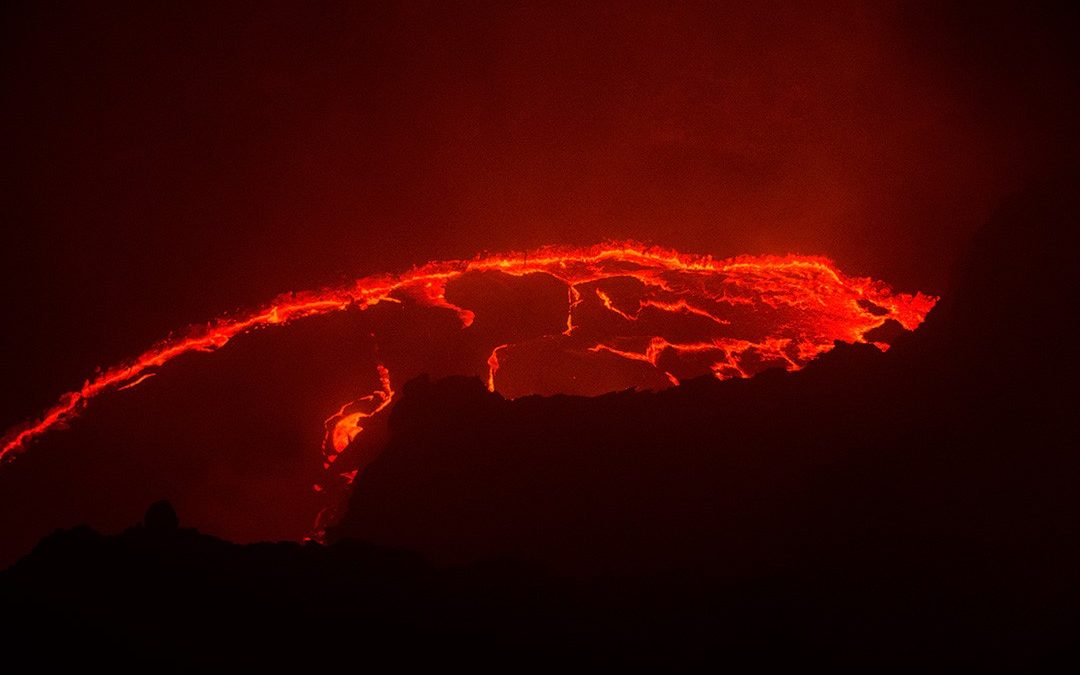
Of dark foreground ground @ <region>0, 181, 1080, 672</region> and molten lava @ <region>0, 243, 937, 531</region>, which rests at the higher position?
molten lava @ <region>0, 243, 937, 531</region>

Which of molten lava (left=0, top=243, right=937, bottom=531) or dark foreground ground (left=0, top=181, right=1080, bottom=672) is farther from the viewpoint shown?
molten lava (left=0, top=243, right=937, bottom=531)

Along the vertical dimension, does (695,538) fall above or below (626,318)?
below

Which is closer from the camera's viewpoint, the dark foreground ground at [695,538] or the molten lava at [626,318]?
the dark foreground ground at [695,538]

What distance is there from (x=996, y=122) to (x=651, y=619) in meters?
16.1

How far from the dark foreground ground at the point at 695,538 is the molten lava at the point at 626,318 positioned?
5089 mm

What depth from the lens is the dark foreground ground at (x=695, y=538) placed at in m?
4.76

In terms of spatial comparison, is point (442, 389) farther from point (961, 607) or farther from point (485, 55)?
point (485, 55)

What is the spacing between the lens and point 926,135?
18.2m

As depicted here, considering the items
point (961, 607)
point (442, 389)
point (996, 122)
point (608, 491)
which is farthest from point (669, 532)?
point (996, 122)

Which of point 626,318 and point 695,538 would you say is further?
point 626,318

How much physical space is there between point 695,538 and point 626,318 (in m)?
8.93

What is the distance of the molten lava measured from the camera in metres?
13.4

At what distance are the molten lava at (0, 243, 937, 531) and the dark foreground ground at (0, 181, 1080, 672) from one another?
509cm

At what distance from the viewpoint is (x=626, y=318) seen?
15148mm
